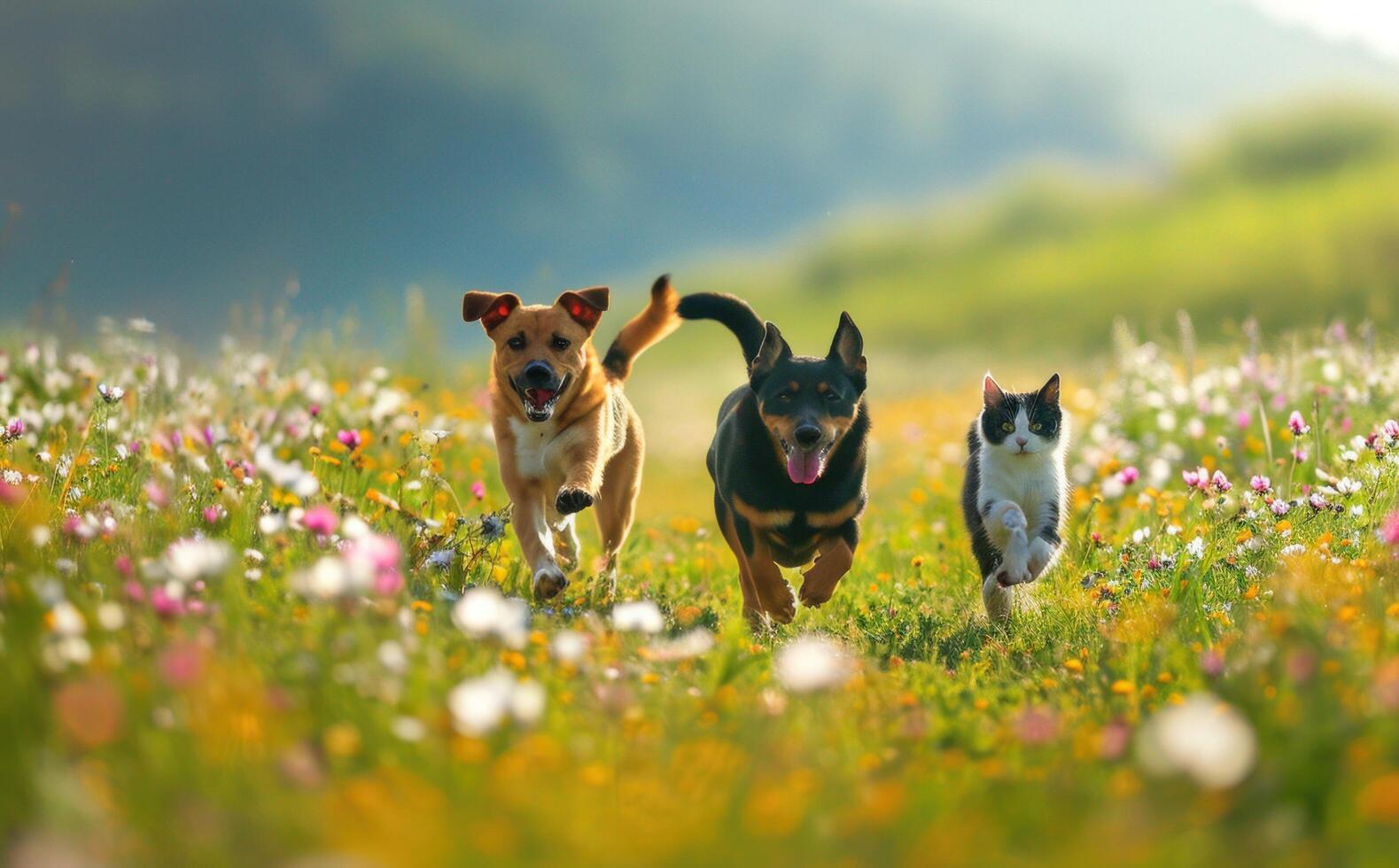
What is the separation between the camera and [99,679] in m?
2.72

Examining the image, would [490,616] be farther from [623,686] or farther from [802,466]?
[802,466]

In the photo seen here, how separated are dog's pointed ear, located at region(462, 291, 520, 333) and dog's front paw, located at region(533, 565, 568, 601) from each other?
1483mm

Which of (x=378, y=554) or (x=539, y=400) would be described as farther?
(x=539, y=400)

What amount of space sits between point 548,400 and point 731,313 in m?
1.10

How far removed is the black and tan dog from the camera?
584 cm

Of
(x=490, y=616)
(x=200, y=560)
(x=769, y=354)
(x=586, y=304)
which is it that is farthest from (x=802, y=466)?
(x=200, y=560)

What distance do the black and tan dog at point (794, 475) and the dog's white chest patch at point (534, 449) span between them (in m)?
0.88

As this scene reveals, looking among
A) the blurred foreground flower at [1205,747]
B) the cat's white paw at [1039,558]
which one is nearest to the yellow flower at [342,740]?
the blurred foreground flower at [1205,747]

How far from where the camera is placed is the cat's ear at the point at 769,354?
6.04 meters

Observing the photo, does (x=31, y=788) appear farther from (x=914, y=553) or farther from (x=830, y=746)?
(x=914, y=553)

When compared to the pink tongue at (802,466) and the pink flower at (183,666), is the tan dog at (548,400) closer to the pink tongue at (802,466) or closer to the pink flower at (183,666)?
the pink tongue at (802,466)

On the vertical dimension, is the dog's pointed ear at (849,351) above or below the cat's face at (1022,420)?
above

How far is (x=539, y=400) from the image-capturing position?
6.11m

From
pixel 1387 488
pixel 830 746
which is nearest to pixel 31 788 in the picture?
pixel 830 746
